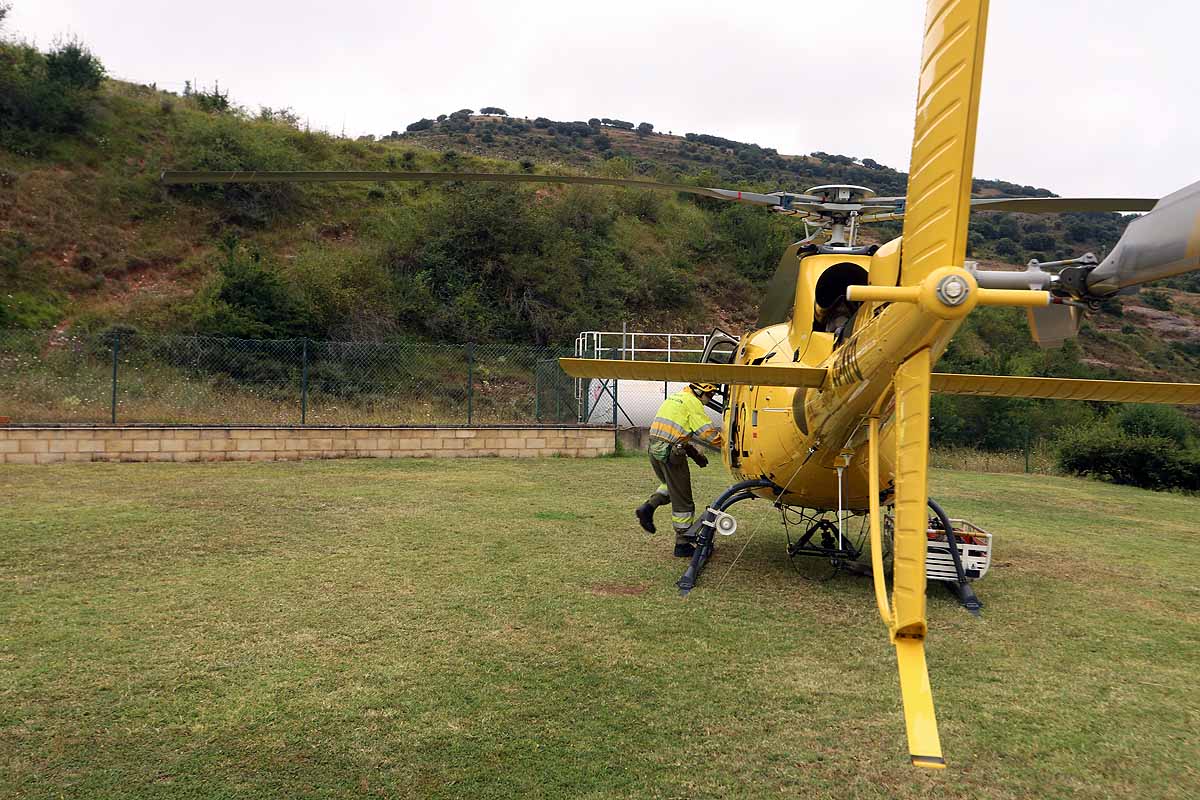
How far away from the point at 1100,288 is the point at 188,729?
4.17 metres

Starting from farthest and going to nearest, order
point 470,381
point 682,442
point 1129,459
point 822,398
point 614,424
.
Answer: point 614,424, point 1129,459, point 470,381, point 682,442, point 822,398

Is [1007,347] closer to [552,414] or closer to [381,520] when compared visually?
[552,414]

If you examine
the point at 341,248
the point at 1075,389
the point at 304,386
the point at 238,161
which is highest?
the point at 238,161

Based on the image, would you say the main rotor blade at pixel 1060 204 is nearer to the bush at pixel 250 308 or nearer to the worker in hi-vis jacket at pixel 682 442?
the worker in hi-vis jacket at pixel 682 442

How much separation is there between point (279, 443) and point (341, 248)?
1817cm

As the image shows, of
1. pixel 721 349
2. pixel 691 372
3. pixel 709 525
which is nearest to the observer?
pixel 691 372

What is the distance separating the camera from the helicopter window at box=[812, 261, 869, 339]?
20.7 ft

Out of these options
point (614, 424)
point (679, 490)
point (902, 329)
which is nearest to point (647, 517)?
point (679, 490)

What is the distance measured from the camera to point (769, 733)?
4.29 m

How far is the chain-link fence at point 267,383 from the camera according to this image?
15562mm

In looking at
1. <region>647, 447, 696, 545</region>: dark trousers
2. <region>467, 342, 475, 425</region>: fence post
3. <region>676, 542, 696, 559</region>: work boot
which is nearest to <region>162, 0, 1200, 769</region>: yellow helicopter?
<region>647, 447, 696, 545</region>: dark trousers

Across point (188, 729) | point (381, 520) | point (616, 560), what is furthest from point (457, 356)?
point (188, 729)

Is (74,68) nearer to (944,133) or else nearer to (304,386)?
(304,386)

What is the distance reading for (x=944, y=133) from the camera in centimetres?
323
